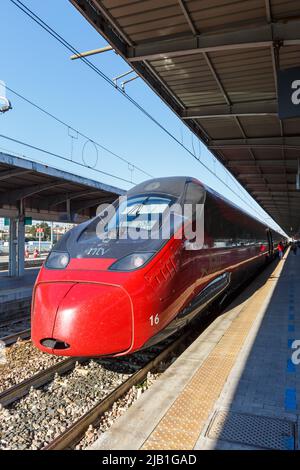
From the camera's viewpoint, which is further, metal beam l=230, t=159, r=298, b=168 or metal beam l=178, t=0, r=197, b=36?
metal beam l=230, t=159, r=298, b=168

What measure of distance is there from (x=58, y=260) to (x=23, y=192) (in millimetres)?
11208

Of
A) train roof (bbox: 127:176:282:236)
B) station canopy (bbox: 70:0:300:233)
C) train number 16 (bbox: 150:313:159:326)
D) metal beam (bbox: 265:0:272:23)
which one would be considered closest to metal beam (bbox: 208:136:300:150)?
station canopy (bbox: 70:0:300:233)

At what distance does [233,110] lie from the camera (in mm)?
10633

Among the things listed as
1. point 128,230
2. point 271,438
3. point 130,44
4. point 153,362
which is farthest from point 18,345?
point 130,44

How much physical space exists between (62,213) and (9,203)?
3062 millimetres

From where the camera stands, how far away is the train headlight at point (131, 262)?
14.3 feet

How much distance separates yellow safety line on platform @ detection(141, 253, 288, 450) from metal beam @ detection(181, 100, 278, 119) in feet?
21.4

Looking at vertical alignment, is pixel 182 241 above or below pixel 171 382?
above

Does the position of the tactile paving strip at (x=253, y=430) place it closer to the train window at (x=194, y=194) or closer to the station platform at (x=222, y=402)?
the station platform at (x=222, y=402)

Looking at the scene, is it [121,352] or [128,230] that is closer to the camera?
[121,352]

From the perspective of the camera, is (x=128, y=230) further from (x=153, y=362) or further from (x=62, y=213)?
(x=62, y=213)

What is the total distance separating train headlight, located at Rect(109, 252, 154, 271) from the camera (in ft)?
14.3
